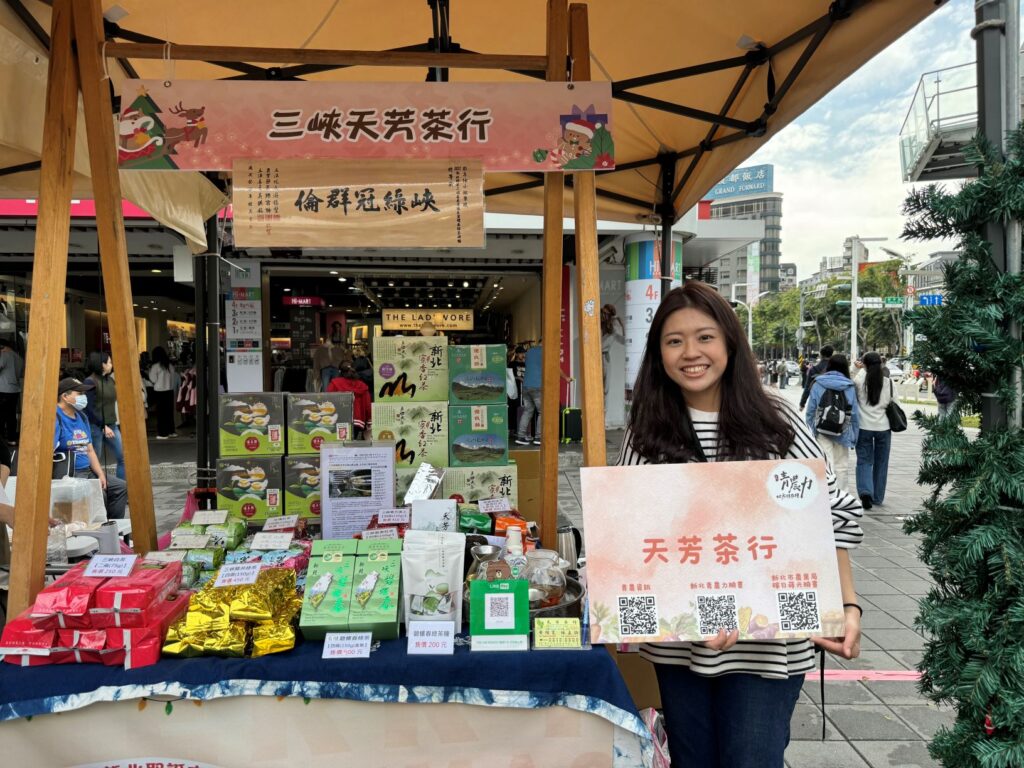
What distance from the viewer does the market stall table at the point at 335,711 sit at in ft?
6.15

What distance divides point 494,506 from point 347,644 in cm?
139

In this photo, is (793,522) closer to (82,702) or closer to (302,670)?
(302,670)

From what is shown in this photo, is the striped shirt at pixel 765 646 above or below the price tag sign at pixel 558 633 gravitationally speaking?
above

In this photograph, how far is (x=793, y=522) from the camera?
1672mm

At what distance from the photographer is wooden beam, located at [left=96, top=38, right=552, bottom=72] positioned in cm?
251

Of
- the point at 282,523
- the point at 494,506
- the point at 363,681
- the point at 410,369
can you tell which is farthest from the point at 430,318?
the point at 363,681

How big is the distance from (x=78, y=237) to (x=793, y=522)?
12.7 m

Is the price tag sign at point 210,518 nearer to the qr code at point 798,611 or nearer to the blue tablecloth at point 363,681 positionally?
the blue tablecloth at point 363,681

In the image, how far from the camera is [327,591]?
81.7 inches

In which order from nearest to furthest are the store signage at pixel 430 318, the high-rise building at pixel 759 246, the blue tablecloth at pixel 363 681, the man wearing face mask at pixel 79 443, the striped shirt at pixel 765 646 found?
the striped shirt at pixel 765 646, the blue tablecloth at pixel 363 681, the man wearing face mask at pixel 79 443, the store signage at pixel 430 318, the high-rise building at pixel 759 246

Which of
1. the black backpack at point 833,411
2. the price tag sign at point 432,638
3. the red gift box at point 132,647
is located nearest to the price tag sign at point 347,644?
the price tag sign at point 432,638

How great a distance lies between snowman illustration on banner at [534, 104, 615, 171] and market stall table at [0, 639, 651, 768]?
1.92 meters

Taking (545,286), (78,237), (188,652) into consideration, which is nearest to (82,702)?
(188,652)

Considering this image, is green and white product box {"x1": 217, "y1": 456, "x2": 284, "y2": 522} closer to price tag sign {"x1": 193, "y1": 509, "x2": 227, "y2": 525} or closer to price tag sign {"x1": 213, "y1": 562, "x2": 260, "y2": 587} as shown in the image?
price tag sign {"x1": 193, "y1": 509, "x2": 227, "y2": 525}
